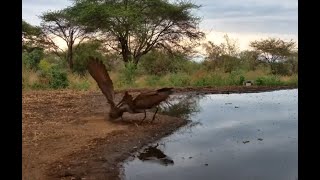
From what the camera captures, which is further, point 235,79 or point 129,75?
point 235,79

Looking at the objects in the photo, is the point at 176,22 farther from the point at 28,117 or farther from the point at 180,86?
the point at 28,117

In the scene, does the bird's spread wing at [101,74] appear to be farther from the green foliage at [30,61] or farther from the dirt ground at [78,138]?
the green foliage at [30,61]

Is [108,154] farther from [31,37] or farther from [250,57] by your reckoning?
[250,57]

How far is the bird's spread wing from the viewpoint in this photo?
9.62m

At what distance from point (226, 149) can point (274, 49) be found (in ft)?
88.0

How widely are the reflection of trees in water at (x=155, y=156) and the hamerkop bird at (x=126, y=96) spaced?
1.94 metres

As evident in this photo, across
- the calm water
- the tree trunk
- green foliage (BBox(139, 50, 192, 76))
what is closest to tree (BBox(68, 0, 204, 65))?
green foliage (BBox(139, 50, 192, 76))

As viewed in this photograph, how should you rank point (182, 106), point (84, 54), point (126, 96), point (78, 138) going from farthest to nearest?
1. point (84, 54)
2. point (182, 106)
3. point (126, 96)
4. point (78, 138)

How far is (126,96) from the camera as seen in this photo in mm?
9586

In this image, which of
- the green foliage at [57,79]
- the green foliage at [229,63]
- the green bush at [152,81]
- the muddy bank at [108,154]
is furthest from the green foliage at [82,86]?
the green foliage at [229,63]

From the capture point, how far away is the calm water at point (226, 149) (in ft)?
19.4

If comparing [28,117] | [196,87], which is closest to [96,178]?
[28,117]

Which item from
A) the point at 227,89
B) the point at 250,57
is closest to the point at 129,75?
the point at 227,89
